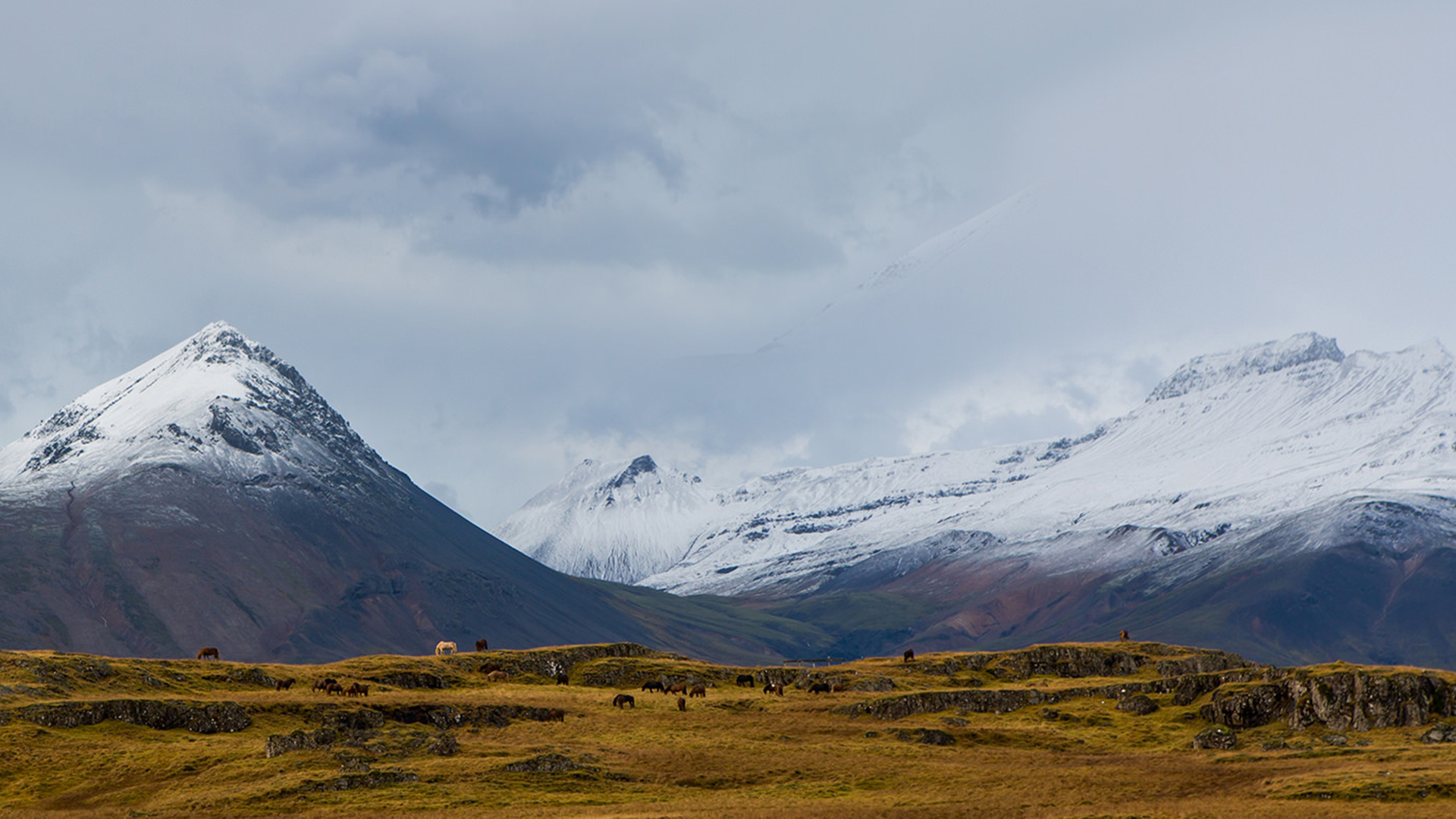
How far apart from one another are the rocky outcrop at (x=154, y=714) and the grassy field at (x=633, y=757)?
0.38 meters

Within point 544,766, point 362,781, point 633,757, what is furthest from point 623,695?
point 362,781

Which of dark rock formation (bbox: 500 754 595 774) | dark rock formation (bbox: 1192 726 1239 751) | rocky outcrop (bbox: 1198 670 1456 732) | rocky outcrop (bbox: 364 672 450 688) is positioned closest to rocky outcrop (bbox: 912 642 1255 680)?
rocky outcrop (bbox: 1198 670 1456 732)

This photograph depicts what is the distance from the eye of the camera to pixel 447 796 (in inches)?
3356

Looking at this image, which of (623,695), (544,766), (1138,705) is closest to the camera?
(544,766)

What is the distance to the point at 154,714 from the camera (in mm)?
103312

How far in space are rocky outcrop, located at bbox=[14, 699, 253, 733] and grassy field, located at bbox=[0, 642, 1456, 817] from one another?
0.38m

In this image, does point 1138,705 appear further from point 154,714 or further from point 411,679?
point 154,714

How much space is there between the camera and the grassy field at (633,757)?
273 feet

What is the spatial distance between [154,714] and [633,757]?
37.8 m

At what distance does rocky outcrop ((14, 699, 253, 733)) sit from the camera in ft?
327

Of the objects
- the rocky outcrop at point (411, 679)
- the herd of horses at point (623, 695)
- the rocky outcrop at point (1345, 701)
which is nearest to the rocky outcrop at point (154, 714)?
the herd of horses at point (623, 695)

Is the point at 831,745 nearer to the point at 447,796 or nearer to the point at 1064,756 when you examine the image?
the point at 1064,756

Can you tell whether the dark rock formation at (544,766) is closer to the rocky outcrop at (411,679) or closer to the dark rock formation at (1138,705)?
the rocky outcrop at (411,679)

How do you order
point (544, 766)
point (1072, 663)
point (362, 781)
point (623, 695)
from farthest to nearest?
point (1072, 663)
point (623, 695)
point (544, 766)
point (362, 781)
